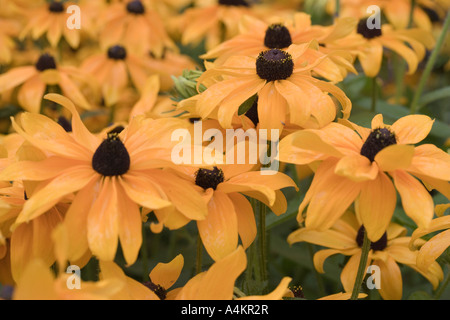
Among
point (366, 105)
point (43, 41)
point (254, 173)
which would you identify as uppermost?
point (43, 41)

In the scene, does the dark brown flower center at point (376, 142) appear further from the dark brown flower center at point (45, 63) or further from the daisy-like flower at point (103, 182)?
the dark brown flower center at point (45, 63)

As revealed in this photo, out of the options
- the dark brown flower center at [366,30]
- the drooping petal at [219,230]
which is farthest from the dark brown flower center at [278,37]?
the drooping petal at [219,230]

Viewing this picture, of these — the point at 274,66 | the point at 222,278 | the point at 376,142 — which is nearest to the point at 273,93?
the point at 274,66

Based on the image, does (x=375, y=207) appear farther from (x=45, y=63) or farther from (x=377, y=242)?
(x=45, y=63)

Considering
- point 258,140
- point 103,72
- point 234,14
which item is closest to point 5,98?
point 103,72

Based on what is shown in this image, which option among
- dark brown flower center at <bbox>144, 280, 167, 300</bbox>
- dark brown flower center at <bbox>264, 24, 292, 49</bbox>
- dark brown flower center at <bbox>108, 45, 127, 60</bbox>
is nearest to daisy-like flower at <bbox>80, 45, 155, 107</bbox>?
→ dark brown flower center at <bbox>108, 45, 127, 60</bbox>

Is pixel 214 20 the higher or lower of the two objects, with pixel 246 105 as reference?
higher

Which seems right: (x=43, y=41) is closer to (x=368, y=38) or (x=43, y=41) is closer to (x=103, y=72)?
(x=103, y=72)
